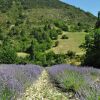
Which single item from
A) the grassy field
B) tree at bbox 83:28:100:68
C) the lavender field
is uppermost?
the lavender field

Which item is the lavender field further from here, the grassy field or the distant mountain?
the distant mountain

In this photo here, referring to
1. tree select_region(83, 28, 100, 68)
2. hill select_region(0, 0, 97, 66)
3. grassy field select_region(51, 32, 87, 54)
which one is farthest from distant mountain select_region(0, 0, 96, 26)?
tree select_region(83, 28, 100, 68)

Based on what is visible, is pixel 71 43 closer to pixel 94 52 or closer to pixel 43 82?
pixel 94 52

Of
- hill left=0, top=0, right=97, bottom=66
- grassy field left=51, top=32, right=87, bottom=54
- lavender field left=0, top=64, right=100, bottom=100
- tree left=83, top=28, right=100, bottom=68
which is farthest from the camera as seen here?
hill left=0, top=0, right=97, bottom=66

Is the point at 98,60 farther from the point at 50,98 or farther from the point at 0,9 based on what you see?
the point at 0,9

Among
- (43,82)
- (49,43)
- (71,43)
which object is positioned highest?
(43,82)

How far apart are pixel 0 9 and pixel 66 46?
123ft

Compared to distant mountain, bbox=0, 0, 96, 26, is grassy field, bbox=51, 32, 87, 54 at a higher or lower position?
lower

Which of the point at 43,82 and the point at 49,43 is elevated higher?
the point at 43,82

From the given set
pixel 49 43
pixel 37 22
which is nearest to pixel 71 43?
pixel 49 43

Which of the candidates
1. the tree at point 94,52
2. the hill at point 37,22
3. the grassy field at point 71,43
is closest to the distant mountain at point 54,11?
the hill at point 37,22

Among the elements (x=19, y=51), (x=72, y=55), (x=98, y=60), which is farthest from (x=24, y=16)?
(x=98, y=60)

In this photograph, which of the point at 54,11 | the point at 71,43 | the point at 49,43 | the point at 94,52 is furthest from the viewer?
the point at 54,11

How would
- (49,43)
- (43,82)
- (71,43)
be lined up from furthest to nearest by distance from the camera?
(49,43) < (71,43) < (43,82)
